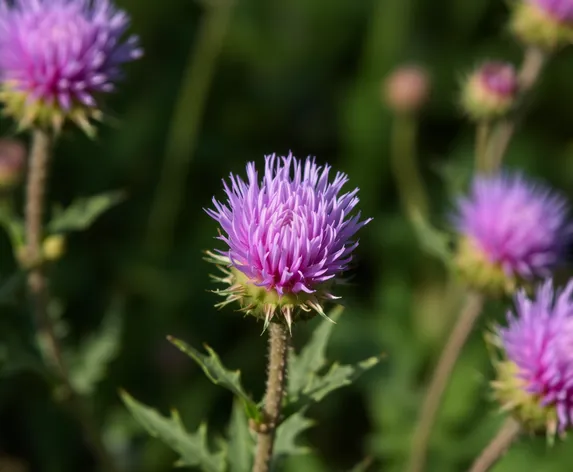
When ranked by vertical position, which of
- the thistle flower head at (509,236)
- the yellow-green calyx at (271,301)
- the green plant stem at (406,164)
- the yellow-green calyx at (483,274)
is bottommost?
the yellow-green calyx at (271,301)

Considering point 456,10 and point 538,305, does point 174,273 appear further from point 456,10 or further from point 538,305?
point 456,10

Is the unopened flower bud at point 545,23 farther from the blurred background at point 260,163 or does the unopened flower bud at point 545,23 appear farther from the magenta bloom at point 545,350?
the magenta bloom at point 545,350

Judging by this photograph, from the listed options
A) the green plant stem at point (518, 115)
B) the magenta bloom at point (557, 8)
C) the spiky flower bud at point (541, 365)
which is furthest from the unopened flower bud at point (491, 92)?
the spiky flower bud at point (541, 365)

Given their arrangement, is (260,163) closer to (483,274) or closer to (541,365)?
(483,274)

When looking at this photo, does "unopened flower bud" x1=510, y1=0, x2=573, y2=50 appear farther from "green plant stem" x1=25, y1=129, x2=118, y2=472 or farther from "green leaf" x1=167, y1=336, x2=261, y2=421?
"green leaf" x1=167, y1=336, x2=261, y2=421

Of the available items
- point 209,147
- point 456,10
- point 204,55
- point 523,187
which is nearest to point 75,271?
point 209,147

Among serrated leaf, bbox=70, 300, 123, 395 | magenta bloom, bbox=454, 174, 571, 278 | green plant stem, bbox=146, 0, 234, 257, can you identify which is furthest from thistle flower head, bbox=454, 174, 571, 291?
green plant stem, bbox=146, 0, 234, 257

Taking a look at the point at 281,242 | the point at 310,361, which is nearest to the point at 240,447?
the point at 310,361
